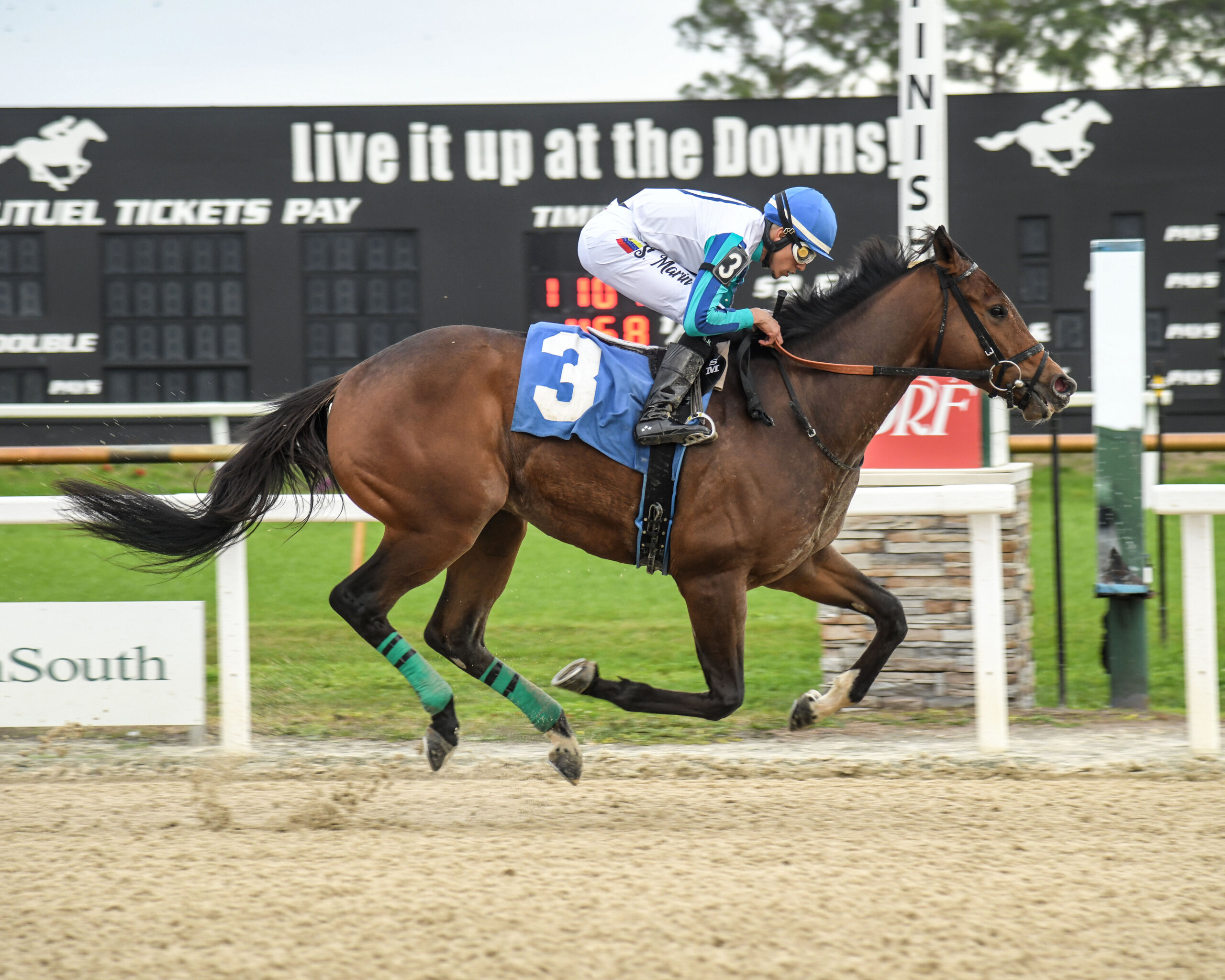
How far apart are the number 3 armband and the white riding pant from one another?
0.60ft

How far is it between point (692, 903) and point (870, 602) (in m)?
1.43

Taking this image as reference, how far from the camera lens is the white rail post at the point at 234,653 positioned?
4.07 m

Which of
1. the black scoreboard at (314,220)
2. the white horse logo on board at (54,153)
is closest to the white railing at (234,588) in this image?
the black scoreboard at (314,220)

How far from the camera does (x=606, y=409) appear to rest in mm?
3520

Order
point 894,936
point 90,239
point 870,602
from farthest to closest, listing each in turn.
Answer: point 90,239, point 870,602, point 894,936

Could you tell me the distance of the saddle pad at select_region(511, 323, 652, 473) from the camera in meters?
3.51

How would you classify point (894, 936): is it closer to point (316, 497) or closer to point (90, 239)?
point (316, 497)

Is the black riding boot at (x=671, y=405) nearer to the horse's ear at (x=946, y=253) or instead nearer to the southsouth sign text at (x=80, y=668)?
the horse's ear at (x=946, y=253)

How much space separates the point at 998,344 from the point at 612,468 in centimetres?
111

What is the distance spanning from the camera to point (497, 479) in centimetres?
356

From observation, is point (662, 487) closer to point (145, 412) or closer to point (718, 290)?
point (718, 290)

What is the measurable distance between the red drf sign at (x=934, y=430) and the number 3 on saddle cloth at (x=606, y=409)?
147 centimetres

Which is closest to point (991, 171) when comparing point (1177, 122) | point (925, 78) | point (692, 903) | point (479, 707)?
point (1177, 122)

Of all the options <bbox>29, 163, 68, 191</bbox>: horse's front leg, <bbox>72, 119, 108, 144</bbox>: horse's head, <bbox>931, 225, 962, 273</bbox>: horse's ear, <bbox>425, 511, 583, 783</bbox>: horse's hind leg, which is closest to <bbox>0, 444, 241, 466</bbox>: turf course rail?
<bbox>29, 163, 68, 191</bbox>: horse's front leg
